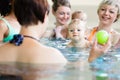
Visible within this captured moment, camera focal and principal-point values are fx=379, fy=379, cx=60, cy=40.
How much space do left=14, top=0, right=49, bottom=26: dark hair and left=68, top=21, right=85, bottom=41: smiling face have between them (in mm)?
1555

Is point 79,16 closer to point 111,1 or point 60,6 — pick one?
point 60,6

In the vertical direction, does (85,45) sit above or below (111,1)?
below

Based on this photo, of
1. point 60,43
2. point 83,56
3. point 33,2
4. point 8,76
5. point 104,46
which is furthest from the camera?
point 60,43

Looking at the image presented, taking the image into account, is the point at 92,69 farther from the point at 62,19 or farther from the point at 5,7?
the point at 62,19

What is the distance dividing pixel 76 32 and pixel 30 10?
5.28 feet

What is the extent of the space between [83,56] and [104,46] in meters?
0.89

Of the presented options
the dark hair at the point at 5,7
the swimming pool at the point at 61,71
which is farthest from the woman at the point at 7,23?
the swimming pool at the point at 61,71

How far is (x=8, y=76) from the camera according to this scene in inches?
98.2

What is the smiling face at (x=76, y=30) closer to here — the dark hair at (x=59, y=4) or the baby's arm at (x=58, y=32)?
the baby's arm at (x=58, y=32)

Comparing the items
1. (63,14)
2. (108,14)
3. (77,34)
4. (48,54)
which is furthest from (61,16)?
(48,54)

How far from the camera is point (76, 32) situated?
3.90 metres

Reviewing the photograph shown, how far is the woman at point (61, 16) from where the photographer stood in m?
4.77

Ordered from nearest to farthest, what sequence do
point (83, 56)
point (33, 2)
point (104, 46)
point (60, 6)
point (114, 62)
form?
1. point (33, 2)
2. point (104, 46)
3. point (114, 62)
4. point (83, 56)
5. point (60, 6)

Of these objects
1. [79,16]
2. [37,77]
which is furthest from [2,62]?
[79,16]
